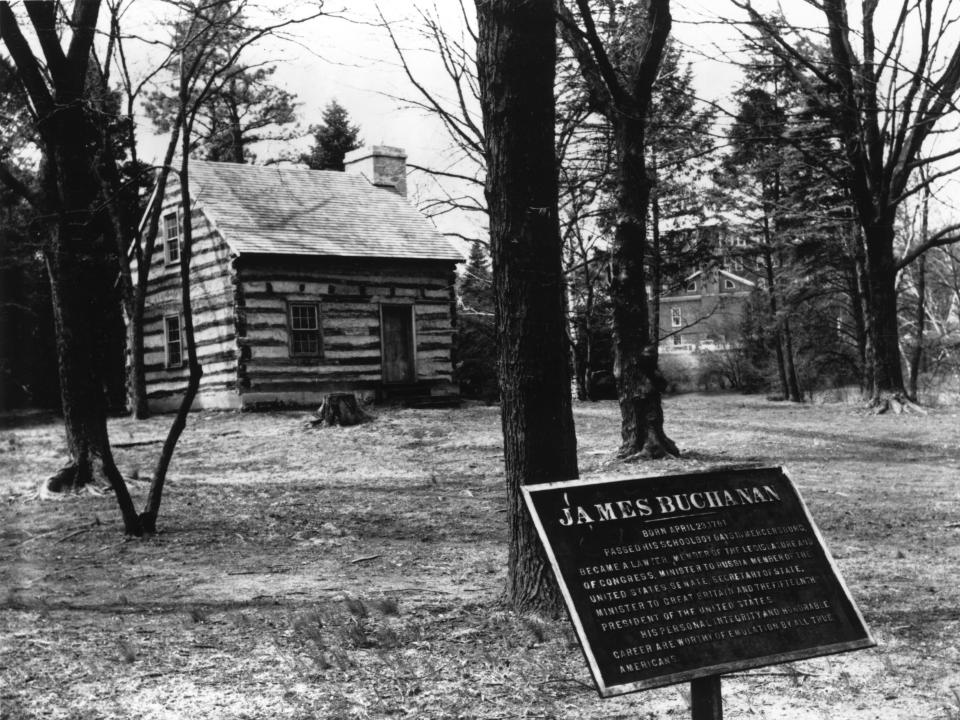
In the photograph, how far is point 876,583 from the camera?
24.7 ft

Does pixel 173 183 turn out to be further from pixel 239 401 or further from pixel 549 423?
pixel 549 423

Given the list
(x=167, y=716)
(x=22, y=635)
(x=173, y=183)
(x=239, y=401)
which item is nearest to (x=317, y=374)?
(x=239, y=401)

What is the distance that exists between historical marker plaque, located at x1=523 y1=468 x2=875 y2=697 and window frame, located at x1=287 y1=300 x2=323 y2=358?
21.3 m

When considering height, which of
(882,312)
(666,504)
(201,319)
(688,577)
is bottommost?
(688,577)

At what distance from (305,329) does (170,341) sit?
4.69 m

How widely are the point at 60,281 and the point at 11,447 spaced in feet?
30.1

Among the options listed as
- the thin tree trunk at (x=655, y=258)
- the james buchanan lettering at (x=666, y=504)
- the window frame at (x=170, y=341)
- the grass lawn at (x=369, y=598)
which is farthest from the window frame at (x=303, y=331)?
the james buchanan lettering at (x=666, y=504)

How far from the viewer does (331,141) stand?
41844 millimetres

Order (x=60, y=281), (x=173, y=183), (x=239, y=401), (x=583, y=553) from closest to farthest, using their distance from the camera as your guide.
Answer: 1. (x=583, y=553)
2. (x=60, y=281)
3. (x=239, y=401)
4. (x=173, y=183)

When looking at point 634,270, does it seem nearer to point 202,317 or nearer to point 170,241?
point 202,317

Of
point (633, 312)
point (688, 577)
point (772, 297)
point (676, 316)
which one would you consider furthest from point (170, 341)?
Answer: point (676, 316)

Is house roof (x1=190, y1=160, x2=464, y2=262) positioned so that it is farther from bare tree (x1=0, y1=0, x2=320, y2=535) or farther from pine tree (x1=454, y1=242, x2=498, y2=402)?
bare tree (x1=0, y1=0, x2=320, y2=535)

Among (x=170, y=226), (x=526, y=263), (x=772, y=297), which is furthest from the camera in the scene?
(x=772, y=297)

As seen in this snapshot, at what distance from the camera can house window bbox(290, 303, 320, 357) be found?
82.0ft
